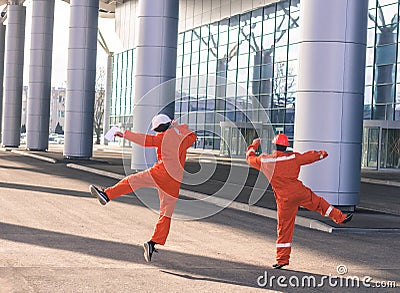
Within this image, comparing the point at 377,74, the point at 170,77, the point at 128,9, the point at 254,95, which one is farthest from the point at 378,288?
the point at 128,9

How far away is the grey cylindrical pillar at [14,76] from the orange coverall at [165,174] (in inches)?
2168

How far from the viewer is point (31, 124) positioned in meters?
56.2

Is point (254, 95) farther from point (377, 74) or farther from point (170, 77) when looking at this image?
point (170, 77)

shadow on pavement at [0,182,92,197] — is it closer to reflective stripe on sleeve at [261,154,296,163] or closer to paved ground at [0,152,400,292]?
paved ground at [0,152,400,292]

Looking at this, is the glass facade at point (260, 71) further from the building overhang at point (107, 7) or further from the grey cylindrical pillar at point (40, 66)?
the grey cylindrical pillar at point (40, 66)

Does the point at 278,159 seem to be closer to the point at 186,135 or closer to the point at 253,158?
the point at 253,158

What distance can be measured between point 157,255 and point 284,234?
75.6 inches

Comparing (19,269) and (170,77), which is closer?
→ (19,269)

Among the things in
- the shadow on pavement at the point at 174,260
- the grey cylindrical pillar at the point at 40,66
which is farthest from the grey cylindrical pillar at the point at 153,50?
the grey cylindrical pillar at the point at 40,66

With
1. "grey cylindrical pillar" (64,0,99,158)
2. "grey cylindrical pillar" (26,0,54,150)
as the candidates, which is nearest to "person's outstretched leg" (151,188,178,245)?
"grey cylindrical pillar" (64,0,99,158)

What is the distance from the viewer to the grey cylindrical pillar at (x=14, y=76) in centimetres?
6406

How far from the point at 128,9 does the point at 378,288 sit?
224 ft

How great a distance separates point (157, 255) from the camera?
11250mm

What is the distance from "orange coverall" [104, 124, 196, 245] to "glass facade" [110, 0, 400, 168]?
1356 inches
